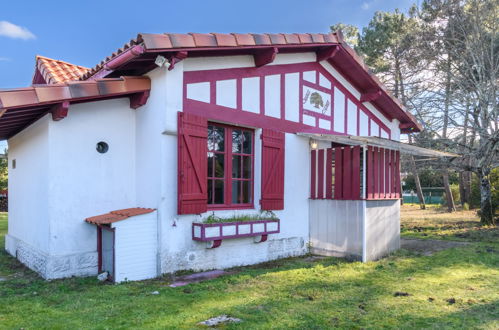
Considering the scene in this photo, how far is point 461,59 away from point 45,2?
56.9ft

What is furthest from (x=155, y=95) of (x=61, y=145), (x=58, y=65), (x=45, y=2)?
(x=45, y=2)

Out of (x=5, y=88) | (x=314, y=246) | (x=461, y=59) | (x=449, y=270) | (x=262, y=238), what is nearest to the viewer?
(x=5, y=88)

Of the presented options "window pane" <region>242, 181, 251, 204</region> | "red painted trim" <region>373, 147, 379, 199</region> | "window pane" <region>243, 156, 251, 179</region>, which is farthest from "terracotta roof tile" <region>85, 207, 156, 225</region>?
"red painted trim" <region>373, 147, 379, 199</region>

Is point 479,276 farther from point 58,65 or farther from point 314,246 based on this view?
point 58,65

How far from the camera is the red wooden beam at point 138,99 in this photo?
673 cm

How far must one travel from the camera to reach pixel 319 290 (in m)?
5.58

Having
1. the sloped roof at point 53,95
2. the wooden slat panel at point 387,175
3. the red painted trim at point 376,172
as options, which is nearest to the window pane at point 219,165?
the sloped roof at point 53,95

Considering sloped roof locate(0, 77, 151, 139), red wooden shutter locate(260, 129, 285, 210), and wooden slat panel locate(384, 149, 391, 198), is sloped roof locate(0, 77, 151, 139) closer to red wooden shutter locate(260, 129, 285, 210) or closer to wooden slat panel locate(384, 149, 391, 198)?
red wooden shutter locate(260, 129, 285, 210)

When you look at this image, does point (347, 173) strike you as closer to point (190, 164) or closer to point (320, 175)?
point (320, 175)

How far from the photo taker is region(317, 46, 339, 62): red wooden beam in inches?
350

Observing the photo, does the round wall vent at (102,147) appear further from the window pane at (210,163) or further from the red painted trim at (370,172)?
the red painted trim at (370,172)

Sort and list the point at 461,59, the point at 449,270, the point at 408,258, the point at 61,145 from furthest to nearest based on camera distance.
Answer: the point at 461,59 → the point at 408,258 → the point at 449,270 → the point at 61,145

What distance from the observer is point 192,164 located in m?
6.59

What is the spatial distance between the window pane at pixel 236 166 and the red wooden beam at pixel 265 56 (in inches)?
81.4
